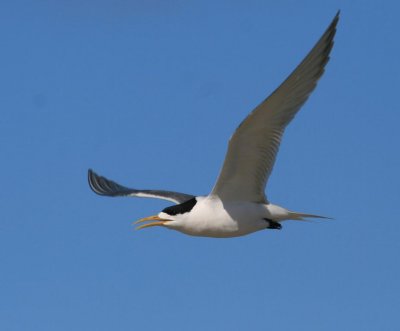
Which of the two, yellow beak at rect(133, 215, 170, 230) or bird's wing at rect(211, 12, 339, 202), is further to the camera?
yellow beak at rect(133, 215, 170, 230)

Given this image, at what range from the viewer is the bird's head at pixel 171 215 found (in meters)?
13.8

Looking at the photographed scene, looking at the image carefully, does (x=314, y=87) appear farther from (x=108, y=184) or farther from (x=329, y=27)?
(x=108, y=184)

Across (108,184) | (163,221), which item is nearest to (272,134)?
(163,221)

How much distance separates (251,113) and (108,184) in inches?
311

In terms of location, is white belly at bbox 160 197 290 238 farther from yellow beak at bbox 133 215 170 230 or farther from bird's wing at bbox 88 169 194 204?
bird's wing at bbox 88 169 194 204

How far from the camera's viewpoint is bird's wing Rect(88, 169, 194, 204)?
16.3 m

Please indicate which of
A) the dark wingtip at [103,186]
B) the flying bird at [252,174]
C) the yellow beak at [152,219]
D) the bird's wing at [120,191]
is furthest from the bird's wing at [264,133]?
the dark wingtip at [103,186]

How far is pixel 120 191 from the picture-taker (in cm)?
1853

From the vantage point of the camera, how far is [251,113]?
12211 millimetres

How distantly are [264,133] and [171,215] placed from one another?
7.48ft

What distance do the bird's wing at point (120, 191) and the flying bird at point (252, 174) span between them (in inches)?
74.3

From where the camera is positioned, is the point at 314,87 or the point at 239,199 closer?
the point at 314,87

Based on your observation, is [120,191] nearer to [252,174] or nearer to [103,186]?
[103,186]

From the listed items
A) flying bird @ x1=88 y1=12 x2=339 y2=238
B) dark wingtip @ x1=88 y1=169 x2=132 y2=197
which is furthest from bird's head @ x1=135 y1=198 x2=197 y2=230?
dark wingtip @ x1=88 y1=169 x2=132 y2=197
